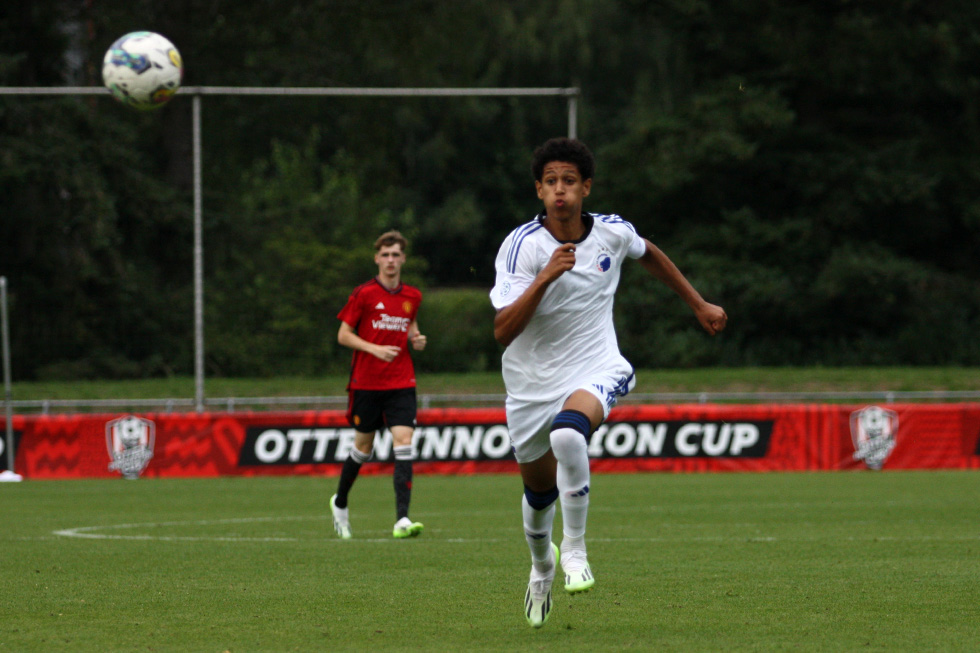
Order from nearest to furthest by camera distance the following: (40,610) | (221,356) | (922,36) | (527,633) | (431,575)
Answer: (527,633)
(40,610)
(431,575)
(221,356)
(922,36)

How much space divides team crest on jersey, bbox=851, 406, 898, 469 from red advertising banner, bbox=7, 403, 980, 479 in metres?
0.01

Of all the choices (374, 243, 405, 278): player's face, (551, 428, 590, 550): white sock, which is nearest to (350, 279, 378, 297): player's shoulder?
(374, 243, 405, 278): player's face

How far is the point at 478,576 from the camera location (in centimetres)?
803

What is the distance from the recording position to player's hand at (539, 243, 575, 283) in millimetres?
5824

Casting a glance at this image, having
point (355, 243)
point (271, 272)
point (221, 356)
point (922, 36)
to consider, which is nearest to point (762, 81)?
point (922, 36)

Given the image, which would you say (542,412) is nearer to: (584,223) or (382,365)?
(584,223)

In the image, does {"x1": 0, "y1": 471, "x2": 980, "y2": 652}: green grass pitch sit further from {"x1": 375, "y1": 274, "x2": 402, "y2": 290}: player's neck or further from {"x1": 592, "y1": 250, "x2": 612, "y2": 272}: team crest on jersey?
{"x1": 375, "y1": 274, "x2": 402, "y2": 290}: player's neck

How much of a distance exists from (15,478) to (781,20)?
27.0m

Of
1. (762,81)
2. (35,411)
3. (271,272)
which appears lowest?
(35,411)

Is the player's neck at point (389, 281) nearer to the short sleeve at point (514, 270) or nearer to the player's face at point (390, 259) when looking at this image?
the player's face at point (390, 259)

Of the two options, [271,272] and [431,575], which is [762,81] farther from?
[431,575]

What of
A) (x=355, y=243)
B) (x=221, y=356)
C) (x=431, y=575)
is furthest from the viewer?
(x=355, y=243)

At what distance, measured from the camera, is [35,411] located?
2280cm

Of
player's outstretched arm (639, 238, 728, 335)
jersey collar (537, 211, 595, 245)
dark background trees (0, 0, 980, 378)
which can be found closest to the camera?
jersey collar (537, 211, 595, 245)
